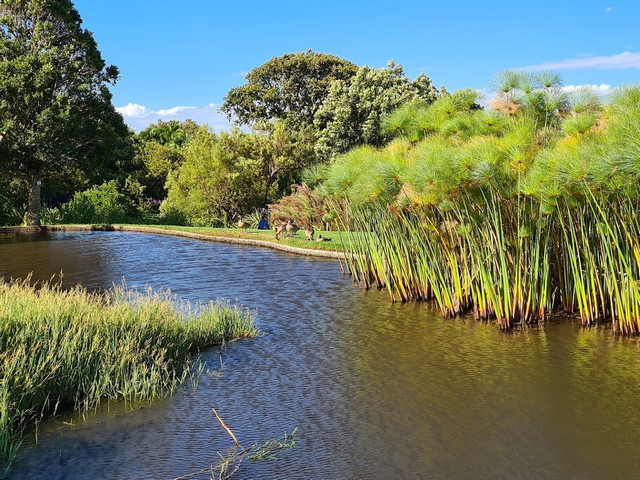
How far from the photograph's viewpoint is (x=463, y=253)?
9.89 m

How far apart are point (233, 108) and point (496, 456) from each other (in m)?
41.8

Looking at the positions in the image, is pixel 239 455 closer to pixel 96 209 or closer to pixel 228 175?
pixel 228 175

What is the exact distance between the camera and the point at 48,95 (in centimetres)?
2817

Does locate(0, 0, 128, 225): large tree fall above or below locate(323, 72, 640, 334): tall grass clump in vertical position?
above

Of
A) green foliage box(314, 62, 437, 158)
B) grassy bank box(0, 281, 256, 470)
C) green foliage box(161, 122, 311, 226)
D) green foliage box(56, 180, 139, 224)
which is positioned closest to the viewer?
grassy bank box(0, 281, 256, 470)

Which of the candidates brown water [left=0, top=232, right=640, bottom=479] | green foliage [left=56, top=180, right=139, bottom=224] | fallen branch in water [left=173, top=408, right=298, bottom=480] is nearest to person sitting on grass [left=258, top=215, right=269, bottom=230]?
green foliage [left=56, top=180, right=139, bottom=224]

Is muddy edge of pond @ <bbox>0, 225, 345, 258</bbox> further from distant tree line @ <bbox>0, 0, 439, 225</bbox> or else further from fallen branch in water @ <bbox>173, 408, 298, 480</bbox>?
fallen branch in water @ <bbox>173, 408, 298, 480</bbox>

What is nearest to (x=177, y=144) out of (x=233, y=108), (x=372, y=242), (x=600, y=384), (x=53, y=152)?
(x=233, y=108)

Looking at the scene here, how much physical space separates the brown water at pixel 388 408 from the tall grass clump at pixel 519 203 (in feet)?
1.96

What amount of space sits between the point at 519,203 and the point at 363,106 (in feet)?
80.6

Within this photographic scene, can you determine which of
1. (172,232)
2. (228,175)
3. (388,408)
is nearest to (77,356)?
(388,408)

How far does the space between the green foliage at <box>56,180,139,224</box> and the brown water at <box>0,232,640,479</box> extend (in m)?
22.5

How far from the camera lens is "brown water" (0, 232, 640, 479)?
542 cm

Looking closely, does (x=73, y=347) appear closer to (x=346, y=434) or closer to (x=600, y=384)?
(x=346, y=434)
